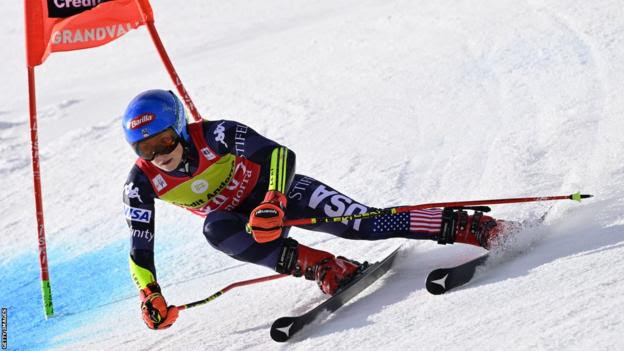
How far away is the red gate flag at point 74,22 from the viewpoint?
5.82 meters

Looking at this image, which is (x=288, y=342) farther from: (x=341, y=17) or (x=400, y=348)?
(x=341, y=17)

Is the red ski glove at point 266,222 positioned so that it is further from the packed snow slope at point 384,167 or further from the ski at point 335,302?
the packed snow slope at point 384,167

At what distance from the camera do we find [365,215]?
14.6ft

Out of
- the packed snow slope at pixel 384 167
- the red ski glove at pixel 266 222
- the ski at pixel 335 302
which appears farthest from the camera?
the ski at pixel 335 302

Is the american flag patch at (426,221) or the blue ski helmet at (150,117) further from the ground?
the blue ski helmet at (150,117)

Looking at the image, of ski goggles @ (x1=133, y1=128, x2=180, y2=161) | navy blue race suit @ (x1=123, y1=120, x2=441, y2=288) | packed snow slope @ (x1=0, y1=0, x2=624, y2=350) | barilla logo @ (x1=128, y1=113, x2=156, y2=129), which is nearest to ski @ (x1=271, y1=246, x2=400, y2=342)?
packed snow slope @ (x1=0, y1=0, x2=624, y2=350)

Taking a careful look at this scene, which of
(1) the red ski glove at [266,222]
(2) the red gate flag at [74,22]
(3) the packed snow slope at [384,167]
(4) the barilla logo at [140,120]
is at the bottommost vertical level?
(3) the packed snow slope at [384,167]

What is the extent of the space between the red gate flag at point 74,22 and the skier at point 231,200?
5.80 ft

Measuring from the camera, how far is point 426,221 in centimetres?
445

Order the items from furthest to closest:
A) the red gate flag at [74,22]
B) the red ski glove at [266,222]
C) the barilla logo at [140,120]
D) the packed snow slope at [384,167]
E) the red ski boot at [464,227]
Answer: the red gate flag at [74,22]
the red ski boot at [464,227]
the barilla logo at [140,120]
the red ski glove at [266,222]
the packed snow slope at [384,167]

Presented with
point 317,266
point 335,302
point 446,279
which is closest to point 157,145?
point 317,266

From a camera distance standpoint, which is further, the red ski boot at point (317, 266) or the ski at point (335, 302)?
the red ski boot at point (317, 266)

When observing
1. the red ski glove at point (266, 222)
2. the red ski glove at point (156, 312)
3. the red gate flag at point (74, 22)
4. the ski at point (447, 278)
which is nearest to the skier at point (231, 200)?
the red ski glove at point (156, 312)

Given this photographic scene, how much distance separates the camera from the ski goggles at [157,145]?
168 inches
